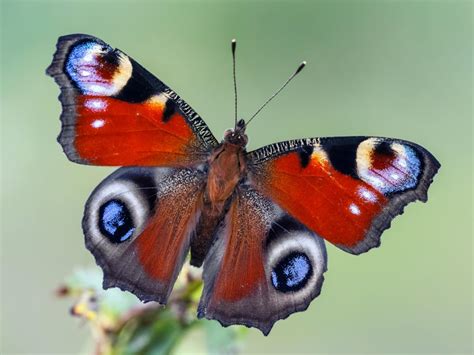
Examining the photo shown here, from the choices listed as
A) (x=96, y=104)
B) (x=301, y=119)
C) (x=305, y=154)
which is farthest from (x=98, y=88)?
(x=301, y=119)

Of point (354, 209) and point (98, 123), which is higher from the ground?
point (354, 209)

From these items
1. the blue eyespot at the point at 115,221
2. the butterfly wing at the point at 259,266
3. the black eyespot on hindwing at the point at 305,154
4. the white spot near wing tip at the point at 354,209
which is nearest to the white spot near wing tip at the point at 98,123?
the blue eyespot at the point at 115,221

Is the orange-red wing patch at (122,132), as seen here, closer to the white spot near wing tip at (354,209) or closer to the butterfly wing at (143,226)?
the butterfly wing at (143,226)

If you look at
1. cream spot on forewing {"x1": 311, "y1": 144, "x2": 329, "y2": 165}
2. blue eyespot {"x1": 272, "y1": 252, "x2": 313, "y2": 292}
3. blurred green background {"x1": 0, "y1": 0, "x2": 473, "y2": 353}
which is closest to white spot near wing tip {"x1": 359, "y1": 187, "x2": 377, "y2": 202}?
cream spot on forewing {"x1": 311, "y1": 144, "x2": 329, "y2": 165}

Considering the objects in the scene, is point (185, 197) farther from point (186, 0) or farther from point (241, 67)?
point (186, 0)

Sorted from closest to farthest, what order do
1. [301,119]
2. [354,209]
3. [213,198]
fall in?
[354,209] < [213,198] < [301,119]

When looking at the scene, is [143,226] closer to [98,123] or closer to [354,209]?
[98,123]

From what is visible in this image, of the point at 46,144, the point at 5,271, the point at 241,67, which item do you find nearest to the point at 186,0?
the point at 241,67
